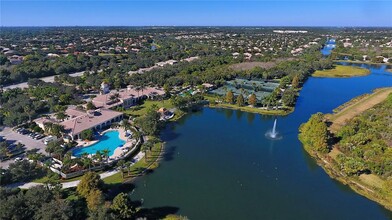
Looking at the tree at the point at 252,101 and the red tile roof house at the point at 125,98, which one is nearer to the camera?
the red tile roof house at the point at 125,98

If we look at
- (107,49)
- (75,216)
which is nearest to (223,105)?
(75,216)

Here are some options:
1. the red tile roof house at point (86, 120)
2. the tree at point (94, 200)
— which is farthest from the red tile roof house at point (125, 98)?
the tree at point (94, 200)

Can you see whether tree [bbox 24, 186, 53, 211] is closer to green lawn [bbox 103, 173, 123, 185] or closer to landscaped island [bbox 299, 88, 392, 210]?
green lawn [bbox 103, 173, 123, 185]

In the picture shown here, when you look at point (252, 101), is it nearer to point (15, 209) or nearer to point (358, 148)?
point (358, 148)

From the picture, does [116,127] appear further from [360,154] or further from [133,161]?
[360,154]

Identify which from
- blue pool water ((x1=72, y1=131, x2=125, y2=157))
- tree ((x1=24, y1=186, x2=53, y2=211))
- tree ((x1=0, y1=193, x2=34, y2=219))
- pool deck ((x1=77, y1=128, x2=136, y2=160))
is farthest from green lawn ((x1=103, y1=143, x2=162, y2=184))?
tree ((x1=0, y1=193, x2=34, y2=219))

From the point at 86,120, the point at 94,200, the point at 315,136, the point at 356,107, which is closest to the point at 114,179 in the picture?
the point at 94,200

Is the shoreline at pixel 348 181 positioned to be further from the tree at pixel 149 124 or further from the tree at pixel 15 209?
the tree at pixel 15 209
